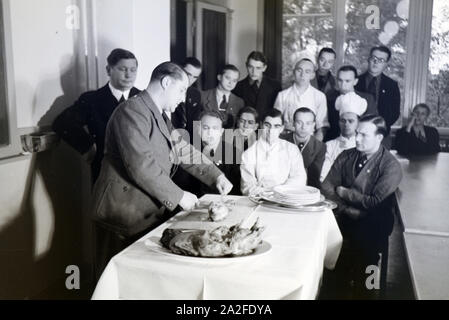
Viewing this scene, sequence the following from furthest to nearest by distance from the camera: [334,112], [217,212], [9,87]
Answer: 1. [334,112]
2. [9,87]
3. [217,212]

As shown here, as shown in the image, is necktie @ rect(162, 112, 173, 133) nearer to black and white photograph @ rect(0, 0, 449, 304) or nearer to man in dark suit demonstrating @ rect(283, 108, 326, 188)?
black and white photograph @ rect(0, 0, 449, 304)

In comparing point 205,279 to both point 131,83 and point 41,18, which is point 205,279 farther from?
point 41,18

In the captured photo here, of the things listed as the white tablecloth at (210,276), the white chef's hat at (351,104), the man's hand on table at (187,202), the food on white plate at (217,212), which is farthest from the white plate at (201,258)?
the white chef's hat at (351,104)

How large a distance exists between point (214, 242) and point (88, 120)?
3.65 feet

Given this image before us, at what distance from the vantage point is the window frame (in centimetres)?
171

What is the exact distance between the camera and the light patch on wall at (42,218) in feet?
6.58

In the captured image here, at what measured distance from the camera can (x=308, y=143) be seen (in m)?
2.04

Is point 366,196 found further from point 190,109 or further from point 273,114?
point 190,109

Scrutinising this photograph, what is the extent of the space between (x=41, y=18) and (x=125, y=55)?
33 centimetres

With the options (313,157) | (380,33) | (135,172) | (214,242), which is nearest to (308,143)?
(313,157)

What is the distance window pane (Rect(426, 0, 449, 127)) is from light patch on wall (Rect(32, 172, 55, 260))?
149cm

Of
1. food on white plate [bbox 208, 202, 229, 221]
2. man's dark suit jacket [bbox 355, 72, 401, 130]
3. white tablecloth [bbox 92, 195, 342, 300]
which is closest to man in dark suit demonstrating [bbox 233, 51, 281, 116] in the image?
man's dark suit jacket [bbox 355, 72, 401, 130]

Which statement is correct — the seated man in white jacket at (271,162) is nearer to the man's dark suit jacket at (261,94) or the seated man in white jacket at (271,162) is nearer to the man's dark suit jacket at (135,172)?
the man's dark suit jacket at (261,94)
